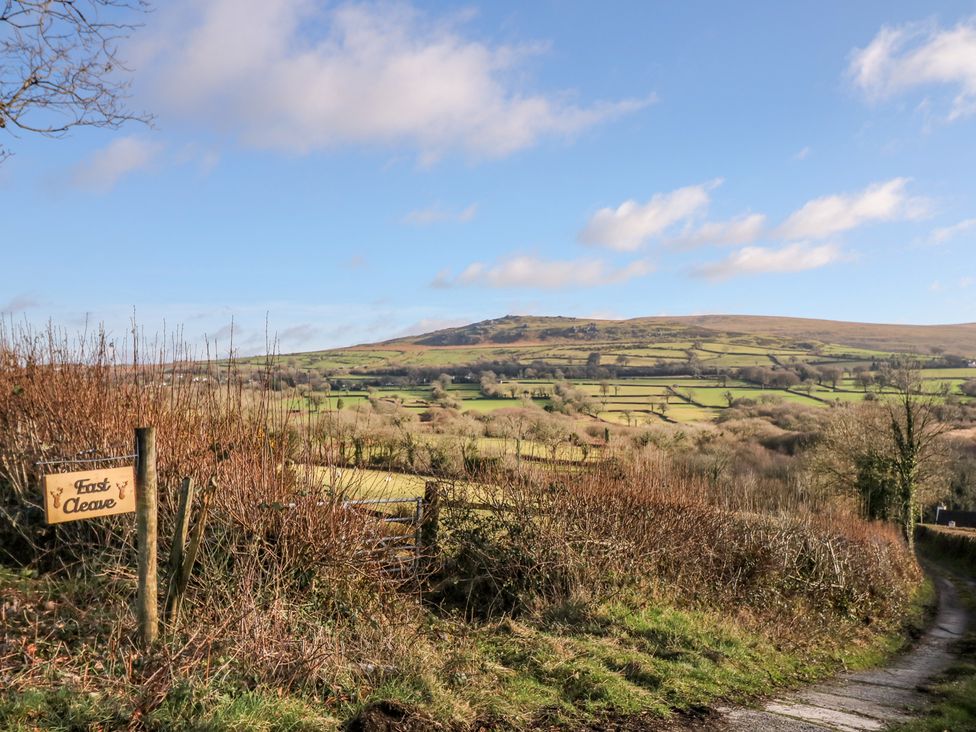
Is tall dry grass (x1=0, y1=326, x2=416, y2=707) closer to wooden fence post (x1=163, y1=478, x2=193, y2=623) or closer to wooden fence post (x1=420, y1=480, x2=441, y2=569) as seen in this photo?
wooden fence post (x1=163, y1=478, x2=193, y2=623)

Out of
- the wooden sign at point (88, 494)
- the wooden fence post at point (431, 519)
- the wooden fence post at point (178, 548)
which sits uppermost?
the wooden sign at point (88, 494)

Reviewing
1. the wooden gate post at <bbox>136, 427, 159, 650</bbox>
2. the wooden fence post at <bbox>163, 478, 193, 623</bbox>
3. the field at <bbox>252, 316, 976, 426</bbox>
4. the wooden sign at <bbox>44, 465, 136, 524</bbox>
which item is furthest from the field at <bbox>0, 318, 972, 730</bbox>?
the field at <bbox>252, 316, 976, 426</bbox>

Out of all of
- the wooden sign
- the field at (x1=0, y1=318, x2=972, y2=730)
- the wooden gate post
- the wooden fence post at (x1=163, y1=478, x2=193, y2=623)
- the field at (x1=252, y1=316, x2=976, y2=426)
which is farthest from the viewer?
the field at (x1=252, y1=316, x2=976, y2=426)

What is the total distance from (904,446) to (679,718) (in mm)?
41892

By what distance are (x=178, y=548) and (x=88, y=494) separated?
3.84ft

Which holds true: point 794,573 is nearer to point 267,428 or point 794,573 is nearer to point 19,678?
point 267,428

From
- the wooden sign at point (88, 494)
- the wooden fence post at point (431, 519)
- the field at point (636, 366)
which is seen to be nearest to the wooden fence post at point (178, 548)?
the wooden sign at point (88, 494)

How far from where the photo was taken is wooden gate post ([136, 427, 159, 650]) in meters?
6.09

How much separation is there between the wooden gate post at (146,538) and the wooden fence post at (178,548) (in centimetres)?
37

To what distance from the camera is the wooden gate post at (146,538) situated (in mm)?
6094

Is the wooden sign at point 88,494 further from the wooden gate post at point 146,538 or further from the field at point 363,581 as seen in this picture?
the field at point 363,581

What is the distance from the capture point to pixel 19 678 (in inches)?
204

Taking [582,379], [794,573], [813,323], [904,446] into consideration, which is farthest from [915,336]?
[794,573]

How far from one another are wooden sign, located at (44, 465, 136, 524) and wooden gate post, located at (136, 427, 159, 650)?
0.46ft
